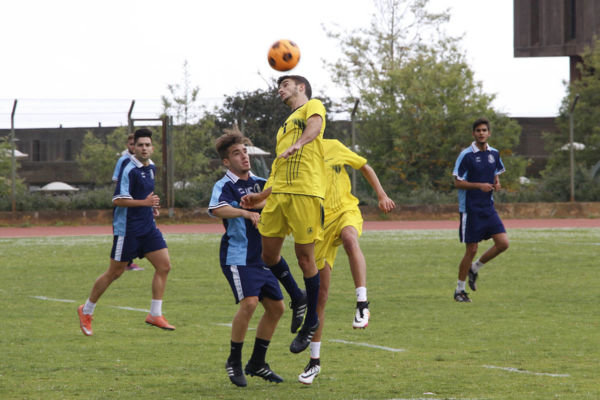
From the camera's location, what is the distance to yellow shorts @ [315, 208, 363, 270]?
7.55 meters

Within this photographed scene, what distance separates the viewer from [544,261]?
1642 centimetres

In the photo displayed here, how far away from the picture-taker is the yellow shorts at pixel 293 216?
650 cm

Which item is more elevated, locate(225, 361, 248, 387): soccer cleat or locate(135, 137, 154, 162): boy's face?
locate(135, 137, 154, 162): boy's face

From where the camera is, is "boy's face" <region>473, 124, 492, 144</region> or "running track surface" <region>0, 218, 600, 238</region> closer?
"boy's face" <region>473, 124, 492, 144</region>

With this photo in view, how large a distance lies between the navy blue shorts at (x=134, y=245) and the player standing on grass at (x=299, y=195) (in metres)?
2.90

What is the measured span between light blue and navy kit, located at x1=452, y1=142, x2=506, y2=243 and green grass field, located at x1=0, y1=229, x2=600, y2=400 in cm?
84

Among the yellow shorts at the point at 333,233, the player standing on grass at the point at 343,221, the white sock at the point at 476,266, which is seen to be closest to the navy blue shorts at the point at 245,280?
the player standing on grass at the point at 343,221

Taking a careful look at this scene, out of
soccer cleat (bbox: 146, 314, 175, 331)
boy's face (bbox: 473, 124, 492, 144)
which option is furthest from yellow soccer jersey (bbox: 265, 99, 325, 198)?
boy's face (bbox: 473, 124, 492, 144)

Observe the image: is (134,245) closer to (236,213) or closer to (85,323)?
(85,323)

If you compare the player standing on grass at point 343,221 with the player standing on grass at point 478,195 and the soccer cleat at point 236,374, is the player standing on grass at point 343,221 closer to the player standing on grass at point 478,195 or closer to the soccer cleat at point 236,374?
the soccer cleat at point 236,374

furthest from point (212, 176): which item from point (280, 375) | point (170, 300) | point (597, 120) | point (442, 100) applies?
point (280, 375)

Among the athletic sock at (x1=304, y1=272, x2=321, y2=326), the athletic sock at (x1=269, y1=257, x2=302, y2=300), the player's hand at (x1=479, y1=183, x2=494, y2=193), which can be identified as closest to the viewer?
the athletic sock at (x1=304, y1=272, x2=321, y2=326)

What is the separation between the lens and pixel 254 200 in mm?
6387

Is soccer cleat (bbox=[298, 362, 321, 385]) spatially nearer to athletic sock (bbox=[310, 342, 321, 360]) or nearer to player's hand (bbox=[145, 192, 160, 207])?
athletic sock (bbox=[310, 342, 321, 360])
